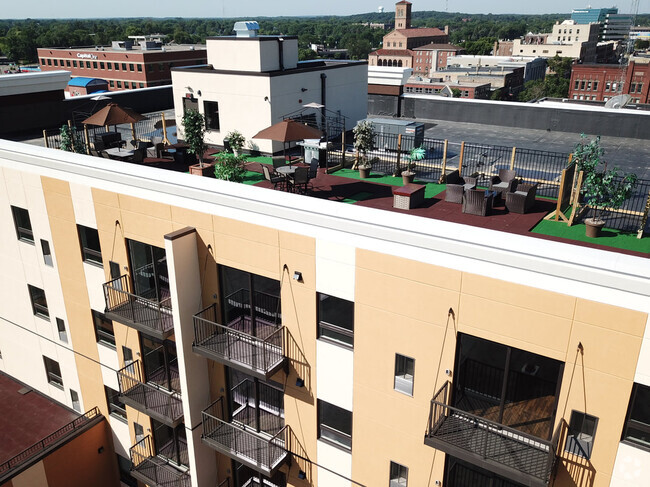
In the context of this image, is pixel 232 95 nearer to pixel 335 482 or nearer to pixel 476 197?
pixel 476 197

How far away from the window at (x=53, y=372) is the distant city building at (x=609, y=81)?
135688mm

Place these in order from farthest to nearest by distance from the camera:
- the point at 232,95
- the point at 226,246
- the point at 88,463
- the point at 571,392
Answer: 1. the point at 232,95
2. the point at 88,463
3. the point at 226,246
4. the point at 571,392

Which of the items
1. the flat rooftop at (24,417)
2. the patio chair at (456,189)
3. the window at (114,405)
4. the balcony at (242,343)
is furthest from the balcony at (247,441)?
the flat rooftop at (24,417)

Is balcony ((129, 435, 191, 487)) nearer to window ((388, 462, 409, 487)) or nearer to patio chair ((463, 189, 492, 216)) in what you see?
window ((388, 462, 409, 487))

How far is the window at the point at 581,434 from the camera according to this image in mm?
9495

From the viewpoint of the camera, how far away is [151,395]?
1631 centimetres

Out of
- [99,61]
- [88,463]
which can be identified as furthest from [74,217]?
[99,61]

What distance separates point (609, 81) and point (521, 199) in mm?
140520

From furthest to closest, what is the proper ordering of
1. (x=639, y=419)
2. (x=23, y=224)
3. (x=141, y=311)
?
(x=23, y=224)
(x=141, y=311)
(x=639, y=419)

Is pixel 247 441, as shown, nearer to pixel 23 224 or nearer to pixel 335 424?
pixel 335 424

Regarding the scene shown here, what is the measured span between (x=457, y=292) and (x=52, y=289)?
14.9 m

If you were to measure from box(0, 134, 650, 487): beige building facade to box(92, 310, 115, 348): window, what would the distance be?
0.05 m

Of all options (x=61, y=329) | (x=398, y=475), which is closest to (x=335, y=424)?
(x=398, y=475)

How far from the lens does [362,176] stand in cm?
1945
